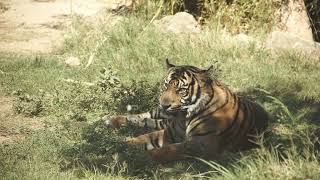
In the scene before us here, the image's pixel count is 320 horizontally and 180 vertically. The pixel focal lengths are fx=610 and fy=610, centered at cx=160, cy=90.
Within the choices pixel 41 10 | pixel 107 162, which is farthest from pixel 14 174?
pixel 41 10

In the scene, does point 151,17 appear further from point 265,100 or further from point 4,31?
point 265,100

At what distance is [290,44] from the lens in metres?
9.78

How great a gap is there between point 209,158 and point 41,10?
27.5 feet

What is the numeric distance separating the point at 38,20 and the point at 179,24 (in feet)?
10.8

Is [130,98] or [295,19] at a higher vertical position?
[295,19]

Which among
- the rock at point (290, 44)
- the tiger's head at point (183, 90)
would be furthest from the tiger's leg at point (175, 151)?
the rock at point (290, 44)

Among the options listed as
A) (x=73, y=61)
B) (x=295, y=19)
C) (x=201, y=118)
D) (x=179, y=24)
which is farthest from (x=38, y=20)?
(x=201, y=118)

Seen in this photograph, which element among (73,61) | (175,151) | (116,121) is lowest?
(73,61)

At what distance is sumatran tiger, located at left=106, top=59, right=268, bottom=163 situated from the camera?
5.62 meters

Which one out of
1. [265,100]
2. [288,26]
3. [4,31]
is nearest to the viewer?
[265,100]

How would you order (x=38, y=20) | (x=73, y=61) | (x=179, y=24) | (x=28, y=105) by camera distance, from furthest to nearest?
(x=38, y=20)
(x=179, y=24)
(x=73, y=61)
(x=28, y=105)

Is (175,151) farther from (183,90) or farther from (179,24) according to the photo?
(179,24)

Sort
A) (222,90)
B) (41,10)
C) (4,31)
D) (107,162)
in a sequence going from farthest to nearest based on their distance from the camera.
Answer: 1. (41,10)
2. (4,31)
3. (222,90)
4. (107,162)

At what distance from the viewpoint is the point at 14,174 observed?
5082 millimetres
